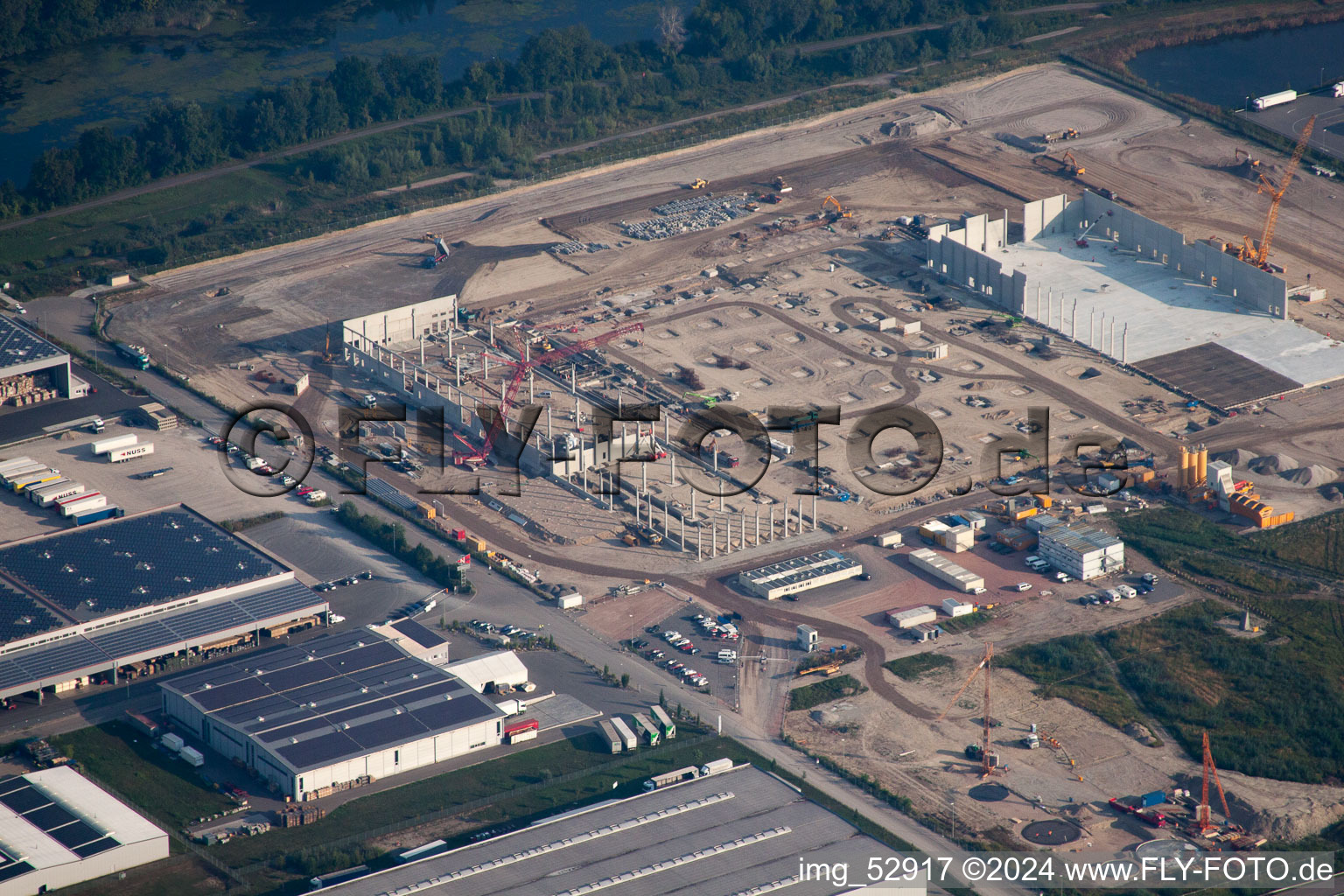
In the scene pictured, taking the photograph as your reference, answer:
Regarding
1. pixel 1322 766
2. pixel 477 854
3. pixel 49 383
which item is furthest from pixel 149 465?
pixel 1322 766

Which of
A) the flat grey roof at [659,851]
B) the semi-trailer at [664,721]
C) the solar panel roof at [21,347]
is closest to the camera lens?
the flat grey roof at [659,851]

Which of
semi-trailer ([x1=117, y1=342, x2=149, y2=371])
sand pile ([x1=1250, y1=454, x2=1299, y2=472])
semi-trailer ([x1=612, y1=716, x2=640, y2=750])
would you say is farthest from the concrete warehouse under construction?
semi-trailer ([x1=117, y1=342, x2=149, y2=371])

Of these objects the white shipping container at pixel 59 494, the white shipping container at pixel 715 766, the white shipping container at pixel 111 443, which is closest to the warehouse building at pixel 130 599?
the white shipping container at pixel 59 494

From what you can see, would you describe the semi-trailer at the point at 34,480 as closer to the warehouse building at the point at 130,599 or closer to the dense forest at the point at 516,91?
the warehouse building at the point at 130,599

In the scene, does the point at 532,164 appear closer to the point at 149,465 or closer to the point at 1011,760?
the point at 149,465

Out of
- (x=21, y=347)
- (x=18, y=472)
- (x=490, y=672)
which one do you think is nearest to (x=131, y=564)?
(x=18, y=472)

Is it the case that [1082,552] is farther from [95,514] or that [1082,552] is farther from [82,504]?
[82,504]

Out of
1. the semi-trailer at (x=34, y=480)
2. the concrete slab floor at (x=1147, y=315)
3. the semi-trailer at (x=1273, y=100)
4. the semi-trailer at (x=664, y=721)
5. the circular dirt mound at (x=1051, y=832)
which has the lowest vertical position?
the circular dirt mound at (x=1051, y=832)
